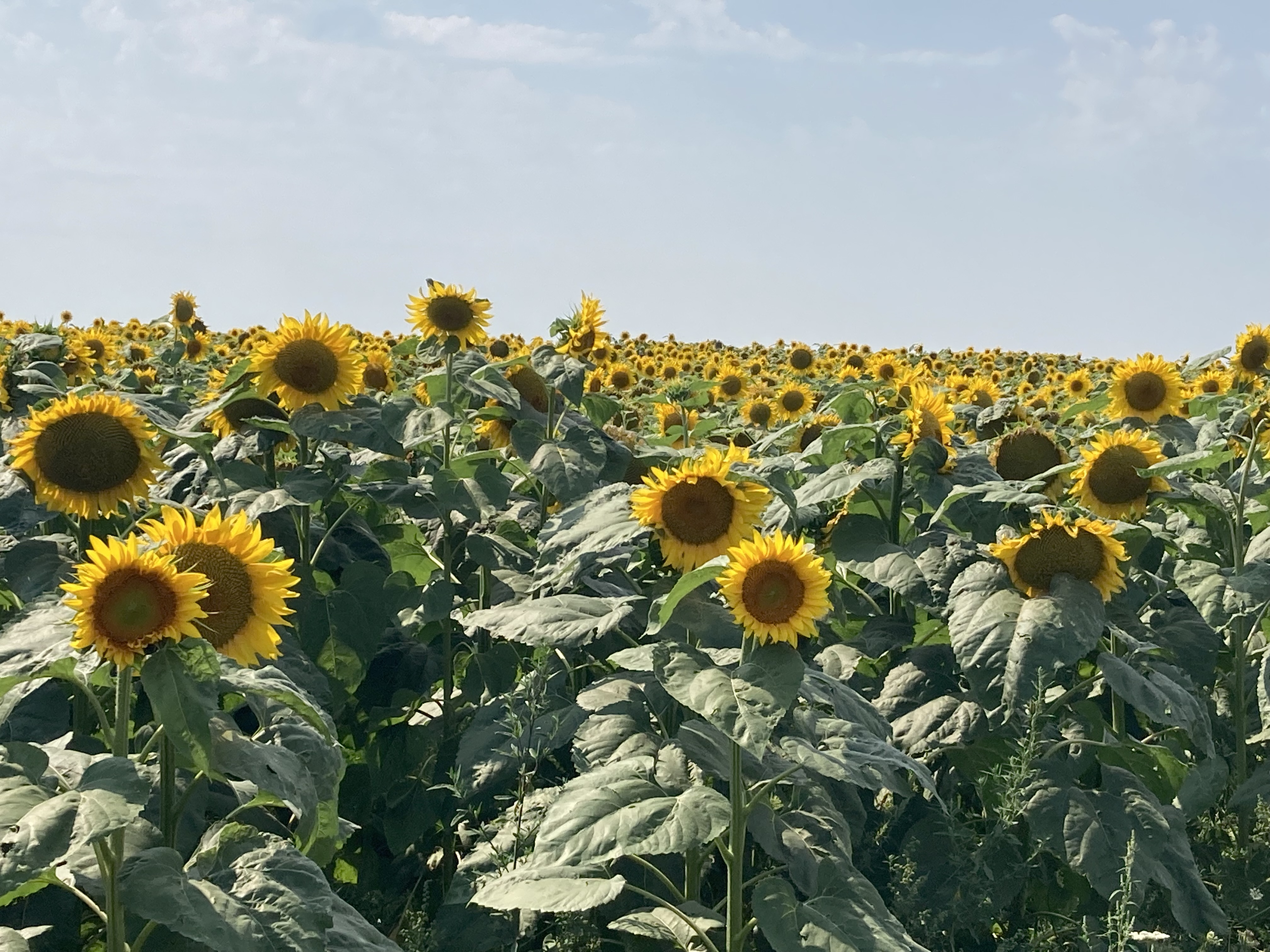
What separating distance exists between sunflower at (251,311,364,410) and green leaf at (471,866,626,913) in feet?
7.86

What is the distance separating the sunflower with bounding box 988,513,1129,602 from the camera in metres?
3.82

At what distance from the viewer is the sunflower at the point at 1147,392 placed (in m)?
6.55

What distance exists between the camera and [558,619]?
3301mm

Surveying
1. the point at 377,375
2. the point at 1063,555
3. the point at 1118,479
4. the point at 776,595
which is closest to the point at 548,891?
the point at 776,595

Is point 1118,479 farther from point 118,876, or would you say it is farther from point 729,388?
point 729,388

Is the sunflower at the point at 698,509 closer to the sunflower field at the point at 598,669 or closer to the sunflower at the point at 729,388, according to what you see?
the sunflower field at the point at 598,669

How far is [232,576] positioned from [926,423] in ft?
8.71

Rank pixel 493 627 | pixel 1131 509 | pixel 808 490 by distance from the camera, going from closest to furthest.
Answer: pixel 493 627, pixel 808 490, pixel 1131 509

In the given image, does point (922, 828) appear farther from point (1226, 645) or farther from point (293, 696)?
point (293, 696)

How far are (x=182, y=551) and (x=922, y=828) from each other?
2600 millimetres

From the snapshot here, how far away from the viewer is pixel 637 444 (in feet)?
17.5

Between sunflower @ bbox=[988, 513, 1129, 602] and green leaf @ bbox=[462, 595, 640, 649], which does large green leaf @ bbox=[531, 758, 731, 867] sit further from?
sunflower @ bbox=[988, 513, 1129, 602]

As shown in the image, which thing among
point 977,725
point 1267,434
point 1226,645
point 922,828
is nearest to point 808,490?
point 977,725

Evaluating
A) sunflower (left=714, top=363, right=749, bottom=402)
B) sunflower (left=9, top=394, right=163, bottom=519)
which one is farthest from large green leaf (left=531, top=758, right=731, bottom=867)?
sunflower (left=714, top=363, right=749, bottom=402)
